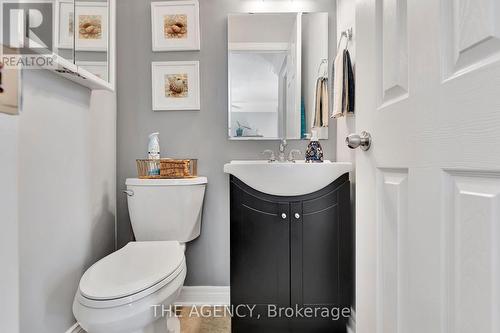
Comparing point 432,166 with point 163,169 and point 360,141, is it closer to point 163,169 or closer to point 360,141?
point 360,141

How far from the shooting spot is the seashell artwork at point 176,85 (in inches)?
79.9

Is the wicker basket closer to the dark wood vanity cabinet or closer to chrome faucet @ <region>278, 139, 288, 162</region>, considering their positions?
the dark wood vanity cabinet

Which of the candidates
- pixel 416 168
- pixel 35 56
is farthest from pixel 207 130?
pixel 416 168

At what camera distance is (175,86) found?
203 cm

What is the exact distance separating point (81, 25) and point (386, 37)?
56.5 inches

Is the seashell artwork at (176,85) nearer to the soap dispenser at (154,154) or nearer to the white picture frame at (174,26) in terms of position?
the white picture frame at (174,26)

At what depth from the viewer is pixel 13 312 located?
65cm

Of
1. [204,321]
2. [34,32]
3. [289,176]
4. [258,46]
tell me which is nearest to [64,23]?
[34,32]

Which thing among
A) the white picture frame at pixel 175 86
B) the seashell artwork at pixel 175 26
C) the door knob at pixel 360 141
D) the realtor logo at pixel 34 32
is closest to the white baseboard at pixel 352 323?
the door knob at pixel 360 141

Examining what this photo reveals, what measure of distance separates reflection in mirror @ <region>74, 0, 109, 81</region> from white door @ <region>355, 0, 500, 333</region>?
51.1 inches

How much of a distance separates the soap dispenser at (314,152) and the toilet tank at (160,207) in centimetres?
67

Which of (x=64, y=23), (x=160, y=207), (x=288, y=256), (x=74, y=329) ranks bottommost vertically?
(x=74, y=329)

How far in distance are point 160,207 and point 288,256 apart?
721 mm

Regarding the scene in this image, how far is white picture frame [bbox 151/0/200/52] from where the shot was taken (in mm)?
2012
